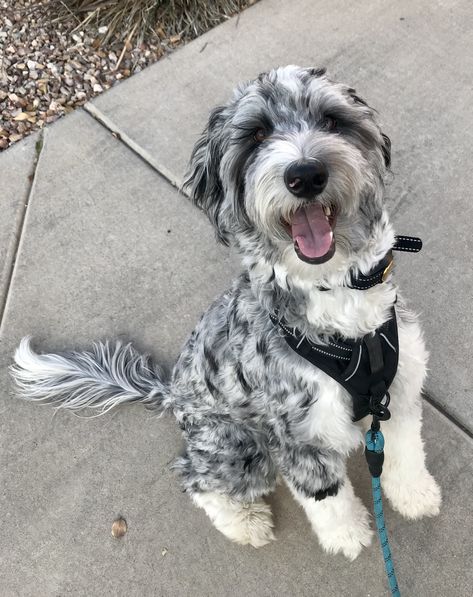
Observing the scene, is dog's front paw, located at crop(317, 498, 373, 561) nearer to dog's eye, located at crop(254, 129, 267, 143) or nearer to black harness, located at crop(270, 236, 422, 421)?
black harness, located at crop(270, 236, 422, 421)

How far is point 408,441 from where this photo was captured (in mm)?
2770

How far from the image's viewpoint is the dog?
2.00 meters

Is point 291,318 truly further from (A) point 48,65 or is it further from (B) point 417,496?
(A) point 48,65

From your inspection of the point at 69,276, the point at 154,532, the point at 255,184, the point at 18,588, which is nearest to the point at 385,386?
the point at 255,184

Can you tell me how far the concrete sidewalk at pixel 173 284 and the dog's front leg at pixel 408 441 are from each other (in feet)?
0.38

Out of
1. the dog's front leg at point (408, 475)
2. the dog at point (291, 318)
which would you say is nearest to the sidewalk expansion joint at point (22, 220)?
the dog at point (291, 318)

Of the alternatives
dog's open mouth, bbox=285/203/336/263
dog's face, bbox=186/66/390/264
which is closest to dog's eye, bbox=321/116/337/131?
dog's face, bbox=186/66/390/264

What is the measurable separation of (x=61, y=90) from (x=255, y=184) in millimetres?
3504

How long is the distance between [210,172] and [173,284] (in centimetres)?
171

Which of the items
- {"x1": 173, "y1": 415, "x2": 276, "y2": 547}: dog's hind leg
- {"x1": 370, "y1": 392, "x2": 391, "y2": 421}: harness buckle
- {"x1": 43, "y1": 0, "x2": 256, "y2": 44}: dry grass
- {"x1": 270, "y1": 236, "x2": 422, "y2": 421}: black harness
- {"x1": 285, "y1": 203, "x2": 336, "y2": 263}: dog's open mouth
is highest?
{"x1": 285, "y1": 203, "x2": 336, "y2": 263}: dog's open mouth

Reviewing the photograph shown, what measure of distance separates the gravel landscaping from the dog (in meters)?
2.96

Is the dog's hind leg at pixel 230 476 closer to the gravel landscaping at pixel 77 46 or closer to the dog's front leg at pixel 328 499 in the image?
the dog's front leg at pixel 328 499

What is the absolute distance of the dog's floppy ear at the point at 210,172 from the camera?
2199 millimetres

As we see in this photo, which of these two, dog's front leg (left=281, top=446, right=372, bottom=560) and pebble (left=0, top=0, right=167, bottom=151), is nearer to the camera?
dog's front leg (left=281, top=446, right=372, bottom=560)
